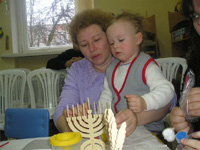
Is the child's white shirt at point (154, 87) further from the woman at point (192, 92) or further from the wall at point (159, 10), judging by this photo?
the wall at point (159, 10)

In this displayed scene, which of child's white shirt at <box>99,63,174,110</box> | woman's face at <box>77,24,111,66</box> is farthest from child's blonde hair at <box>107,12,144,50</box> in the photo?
child's white shirt at <box>99,63,174,110</box>

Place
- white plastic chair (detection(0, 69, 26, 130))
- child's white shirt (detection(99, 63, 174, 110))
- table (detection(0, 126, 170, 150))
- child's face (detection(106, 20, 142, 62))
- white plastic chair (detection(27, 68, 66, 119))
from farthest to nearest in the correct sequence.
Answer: white plastic chair (detection(27, 68, 66, 119)), white plastic chair (detection(0, 69, 26, 130)), child's face (detection(106, 20, 142, 62)), child's white shirt (detection(99, 63, 174, 110)), table (detection(0, 126, 170, 150))

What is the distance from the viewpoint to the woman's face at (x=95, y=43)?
132cm

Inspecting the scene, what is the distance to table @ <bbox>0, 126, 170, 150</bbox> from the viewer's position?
67 cm

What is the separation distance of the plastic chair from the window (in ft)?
9.74

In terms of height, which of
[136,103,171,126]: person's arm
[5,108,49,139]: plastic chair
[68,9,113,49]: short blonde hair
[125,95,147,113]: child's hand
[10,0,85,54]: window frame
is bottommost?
[5,108,49,139]: plastic chair

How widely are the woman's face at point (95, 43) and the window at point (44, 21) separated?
116 inches

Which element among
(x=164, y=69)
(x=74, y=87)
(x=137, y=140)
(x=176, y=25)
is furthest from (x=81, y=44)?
(x=176, y=25)

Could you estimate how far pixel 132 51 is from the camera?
117cm

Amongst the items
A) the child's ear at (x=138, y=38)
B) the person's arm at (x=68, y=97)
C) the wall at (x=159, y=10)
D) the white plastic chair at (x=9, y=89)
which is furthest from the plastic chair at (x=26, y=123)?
the wall at (x=159, y=10)

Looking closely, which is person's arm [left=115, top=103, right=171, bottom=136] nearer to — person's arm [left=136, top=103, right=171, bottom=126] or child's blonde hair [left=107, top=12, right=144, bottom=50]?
person's arm [left=136, top=103, right=171, bottom=126]

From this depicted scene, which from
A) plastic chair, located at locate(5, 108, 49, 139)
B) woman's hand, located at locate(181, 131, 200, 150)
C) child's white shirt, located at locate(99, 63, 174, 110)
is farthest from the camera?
plastic chair, located at locate(5, 108, 49, 139)

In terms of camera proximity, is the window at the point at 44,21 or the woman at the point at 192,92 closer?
the woman at the point at 192,92

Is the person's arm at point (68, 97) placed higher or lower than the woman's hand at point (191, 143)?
higher
